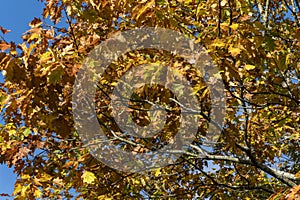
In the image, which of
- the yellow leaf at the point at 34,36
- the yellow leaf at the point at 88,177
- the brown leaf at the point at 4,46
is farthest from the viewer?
the yellow leaf at the point at 88,177

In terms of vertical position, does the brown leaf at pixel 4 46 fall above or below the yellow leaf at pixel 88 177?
above

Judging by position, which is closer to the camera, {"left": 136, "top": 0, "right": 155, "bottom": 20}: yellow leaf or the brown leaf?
{"left": 136, "top": 0, "right": 155, "bottom": 20}: yellow leaf

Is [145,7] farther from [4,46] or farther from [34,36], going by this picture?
[4,46]

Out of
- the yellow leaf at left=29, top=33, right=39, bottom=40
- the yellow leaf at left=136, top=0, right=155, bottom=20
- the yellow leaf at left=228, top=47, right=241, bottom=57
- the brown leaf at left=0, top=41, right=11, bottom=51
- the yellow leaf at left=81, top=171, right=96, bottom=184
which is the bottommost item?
the yellow leaf at left=81, top=171, right=96, bottom=184

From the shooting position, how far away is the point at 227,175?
8602 millimetres

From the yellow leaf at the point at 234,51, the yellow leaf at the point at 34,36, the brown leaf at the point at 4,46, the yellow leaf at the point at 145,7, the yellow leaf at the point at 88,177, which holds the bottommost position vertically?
the yellow leaf at the point at 88,177

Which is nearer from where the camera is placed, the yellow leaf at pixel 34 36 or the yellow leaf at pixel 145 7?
the yellow leaf at pixel 145 7

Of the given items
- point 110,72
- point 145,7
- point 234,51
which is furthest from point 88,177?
point 234,51

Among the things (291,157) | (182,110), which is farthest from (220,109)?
(291,157)

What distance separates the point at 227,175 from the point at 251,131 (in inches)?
57.2

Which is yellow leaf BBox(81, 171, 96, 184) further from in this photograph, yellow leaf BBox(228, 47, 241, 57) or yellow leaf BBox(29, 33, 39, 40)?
yellow leaf BBox(228, 47, 241, 57)

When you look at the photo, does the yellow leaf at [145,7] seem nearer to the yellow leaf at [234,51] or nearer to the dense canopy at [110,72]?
the dense canopy at [110,72]

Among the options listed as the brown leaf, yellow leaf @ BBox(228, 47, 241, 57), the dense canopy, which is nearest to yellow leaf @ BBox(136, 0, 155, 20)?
the dense canopy

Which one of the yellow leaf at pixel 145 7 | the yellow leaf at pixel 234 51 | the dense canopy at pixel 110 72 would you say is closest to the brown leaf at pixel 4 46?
the dense canopy at pixel 110 72
